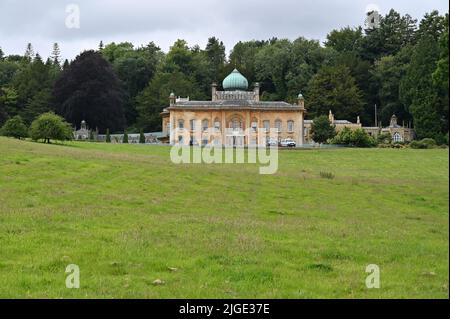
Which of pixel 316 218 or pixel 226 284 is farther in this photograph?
pixel 316 218

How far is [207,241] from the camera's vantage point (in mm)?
12172

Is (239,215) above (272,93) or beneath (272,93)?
beneath

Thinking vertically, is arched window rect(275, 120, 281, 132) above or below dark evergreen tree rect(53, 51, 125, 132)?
below

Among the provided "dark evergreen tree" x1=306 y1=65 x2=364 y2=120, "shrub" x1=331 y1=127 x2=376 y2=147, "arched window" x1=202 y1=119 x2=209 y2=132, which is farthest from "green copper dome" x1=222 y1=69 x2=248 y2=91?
"shrub" x1=331 y1=127 x2=376 y2=147

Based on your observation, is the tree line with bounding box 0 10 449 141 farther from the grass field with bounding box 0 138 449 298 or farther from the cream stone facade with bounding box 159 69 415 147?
the grass field with bounding box 0 138 449 298

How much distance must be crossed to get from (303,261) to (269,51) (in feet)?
306

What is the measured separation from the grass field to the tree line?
2160 inches

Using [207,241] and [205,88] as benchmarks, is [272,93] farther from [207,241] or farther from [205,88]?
[207,241]

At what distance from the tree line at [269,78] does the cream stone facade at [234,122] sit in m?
10.6

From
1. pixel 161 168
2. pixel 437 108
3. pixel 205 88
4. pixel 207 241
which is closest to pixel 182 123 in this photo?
pixel 205 88

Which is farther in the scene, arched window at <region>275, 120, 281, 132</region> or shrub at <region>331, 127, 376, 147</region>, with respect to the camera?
arched window at <region>275, 120, 281, 132</region>

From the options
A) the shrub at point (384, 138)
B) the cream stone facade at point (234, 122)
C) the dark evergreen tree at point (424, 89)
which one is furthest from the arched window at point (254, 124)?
the dark evergreen tree at point (424, 89)

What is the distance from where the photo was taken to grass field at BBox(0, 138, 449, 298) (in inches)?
328

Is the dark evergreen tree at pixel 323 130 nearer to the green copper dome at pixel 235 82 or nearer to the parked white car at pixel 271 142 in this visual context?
the parked white car at pixel 271 142
